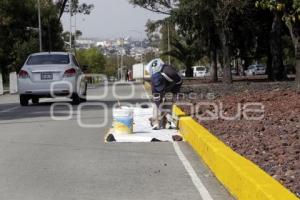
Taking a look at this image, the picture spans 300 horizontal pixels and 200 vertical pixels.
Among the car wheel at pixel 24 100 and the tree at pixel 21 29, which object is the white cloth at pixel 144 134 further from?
the tree at pixel 21 29

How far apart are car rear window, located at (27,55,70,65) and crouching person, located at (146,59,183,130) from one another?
7550 mm

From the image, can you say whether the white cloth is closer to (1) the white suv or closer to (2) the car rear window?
(1) the white suv

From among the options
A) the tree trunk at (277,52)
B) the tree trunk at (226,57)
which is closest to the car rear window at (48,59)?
the tree trunk at (226,57)

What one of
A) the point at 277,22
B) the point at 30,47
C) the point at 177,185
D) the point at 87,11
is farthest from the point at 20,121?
the point at 87,11

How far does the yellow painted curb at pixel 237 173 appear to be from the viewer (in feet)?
20.2

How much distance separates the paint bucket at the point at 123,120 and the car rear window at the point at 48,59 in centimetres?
881

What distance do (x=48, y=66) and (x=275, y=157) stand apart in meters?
13.1

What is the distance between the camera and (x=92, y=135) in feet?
43.7

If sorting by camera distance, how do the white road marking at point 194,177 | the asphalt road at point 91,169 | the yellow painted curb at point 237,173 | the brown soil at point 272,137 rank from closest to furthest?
the yellow painted curb at point 237,173 → the white road marking at point 194,177 → the asphalt road at point 91,169 → the brown soil at point 272,137

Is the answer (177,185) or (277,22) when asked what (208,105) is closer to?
(177,185)

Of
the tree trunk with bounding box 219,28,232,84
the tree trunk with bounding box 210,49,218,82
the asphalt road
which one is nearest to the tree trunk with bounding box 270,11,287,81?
the tree trunk with bounding box 219,28,232,84

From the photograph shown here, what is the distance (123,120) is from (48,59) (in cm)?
933

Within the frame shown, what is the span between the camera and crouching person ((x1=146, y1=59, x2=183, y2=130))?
1386cm

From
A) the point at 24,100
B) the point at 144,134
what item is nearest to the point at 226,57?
the point at 24,100
